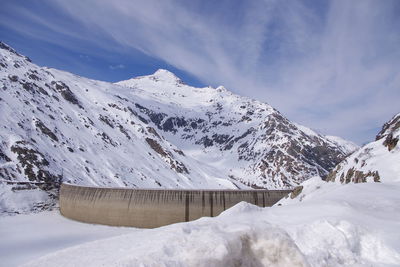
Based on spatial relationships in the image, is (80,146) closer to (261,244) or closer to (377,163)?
(377,163)

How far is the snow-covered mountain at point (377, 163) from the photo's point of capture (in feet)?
57.1

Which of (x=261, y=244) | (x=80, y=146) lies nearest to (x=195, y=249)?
(x=261, y=244)

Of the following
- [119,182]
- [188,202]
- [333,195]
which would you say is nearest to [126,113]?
[119,182]

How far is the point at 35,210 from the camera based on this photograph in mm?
35562

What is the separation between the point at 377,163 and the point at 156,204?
753 inches

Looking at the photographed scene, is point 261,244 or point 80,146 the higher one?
point 80,146

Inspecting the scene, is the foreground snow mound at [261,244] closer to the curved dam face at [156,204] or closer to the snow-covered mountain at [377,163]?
the snow-covered mountain at [377,163]

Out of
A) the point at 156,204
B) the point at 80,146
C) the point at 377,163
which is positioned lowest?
the point at 156,204

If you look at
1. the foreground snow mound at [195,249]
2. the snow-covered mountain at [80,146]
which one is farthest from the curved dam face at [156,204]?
the foreground snow mound at [195,249]

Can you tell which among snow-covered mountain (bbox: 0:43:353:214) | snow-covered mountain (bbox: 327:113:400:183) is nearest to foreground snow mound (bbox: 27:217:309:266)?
snow-covered mountain (bbox: 327:113:400:183)

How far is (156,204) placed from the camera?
1210 inches

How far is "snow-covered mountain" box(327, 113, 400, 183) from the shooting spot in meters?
17.4

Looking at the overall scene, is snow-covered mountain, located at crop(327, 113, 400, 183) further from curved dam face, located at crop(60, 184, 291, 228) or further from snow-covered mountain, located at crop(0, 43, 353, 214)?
snow-covered mountain, located at crop(0, 43, 353, 214)

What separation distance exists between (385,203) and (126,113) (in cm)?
11666
